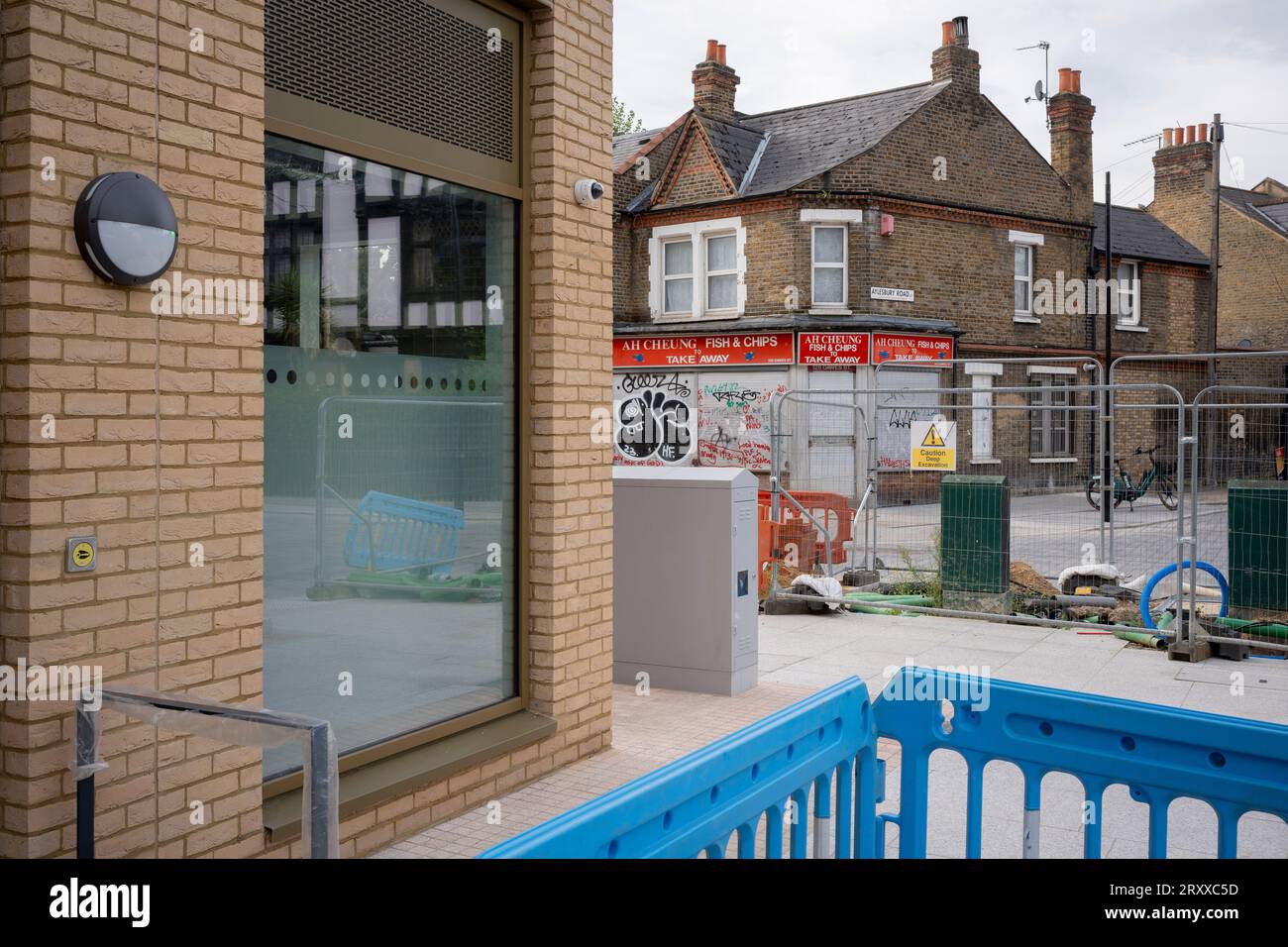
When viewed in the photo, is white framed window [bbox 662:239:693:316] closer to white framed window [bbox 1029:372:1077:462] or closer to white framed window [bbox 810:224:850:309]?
white framed window [bbox 810:224:850:309]

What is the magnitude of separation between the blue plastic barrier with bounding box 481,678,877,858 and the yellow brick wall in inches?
76.6

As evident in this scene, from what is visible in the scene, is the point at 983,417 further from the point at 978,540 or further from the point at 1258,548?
the point at 1258,548

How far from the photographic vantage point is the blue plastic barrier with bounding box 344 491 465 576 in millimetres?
4922

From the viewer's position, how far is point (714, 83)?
29344 millimetres

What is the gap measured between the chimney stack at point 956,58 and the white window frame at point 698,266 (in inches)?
250

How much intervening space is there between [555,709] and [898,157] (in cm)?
2309

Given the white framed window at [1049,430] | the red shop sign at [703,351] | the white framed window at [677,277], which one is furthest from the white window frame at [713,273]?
the white framed window at [1049,430]

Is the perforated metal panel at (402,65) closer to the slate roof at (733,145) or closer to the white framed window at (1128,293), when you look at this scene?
the slate roof at (733,145)

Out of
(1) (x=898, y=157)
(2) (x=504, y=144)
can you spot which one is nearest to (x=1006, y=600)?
(2) (x=504, y=144)

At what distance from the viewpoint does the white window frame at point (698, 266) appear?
26516mm

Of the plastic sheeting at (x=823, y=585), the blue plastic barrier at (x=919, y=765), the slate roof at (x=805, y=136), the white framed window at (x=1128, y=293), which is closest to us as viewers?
the blue plastic barrier at (x=919, y=765)

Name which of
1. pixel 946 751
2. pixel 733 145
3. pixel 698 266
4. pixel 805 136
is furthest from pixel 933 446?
pixel 805 136

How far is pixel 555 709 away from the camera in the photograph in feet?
19.0

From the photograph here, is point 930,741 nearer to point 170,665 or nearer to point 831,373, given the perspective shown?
point 170,665
